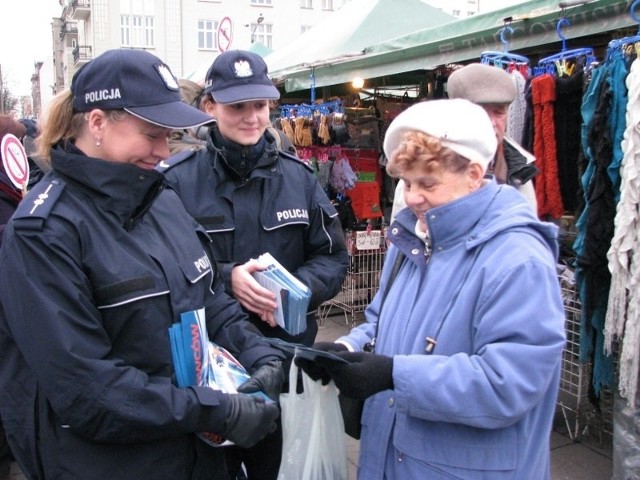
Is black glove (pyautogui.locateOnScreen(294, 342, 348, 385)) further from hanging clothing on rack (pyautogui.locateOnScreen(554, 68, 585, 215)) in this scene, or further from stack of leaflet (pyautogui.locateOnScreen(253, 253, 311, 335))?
hanging clothing on rack (pyautogui.locateOnScreen(554, 68, 585, 215))

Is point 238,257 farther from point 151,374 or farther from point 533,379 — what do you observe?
point 533,379

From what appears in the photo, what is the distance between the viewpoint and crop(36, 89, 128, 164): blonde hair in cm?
169

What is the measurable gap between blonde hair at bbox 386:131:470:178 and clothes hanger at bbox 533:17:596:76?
221 cm

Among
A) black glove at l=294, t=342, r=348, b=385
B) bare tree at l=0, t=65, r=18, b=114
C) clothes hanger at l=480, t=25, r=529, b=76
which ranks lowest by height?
black glove at l=294, t=342, r=348, b=385

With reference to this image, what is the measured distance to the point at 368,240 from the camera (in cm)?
644

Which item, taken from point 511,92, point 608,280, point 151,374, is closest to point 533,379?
point 151,374

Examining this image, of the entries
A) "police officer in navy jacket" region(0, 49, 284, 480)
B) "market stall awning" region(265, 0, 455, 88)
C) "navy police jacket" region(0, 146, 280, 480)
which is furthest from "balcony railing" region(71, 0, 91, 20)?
"navy police jacket" region(0, 146, 280, 480)

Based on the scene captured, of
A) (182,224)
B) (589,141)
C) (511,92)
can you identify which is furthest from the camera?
(589,141)

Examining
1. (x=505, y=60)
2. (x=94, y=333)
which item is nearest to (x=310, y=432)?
(x=94, y=333)

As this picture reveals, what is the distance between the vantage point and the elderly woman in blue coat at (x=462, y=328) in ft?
4.61

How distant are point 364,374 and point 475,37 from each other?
3.01m

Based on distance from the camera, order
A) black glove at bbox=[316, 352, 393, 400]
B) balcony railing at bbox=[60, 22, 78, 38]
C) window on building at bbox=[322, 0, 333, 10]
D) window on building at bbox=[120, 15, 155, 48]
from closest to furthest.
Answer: black glove at bbox=[316, 352, 393, 400], window on building at bbox=[120, 15, 155, 48], window on building at bbox=[322, 0, 333, 10], balcony railing at bbox=[60, 22, 78, 38]

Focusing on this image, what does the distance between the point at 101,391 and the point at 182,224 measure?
0.65m

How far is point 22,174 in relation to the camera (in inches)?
135
